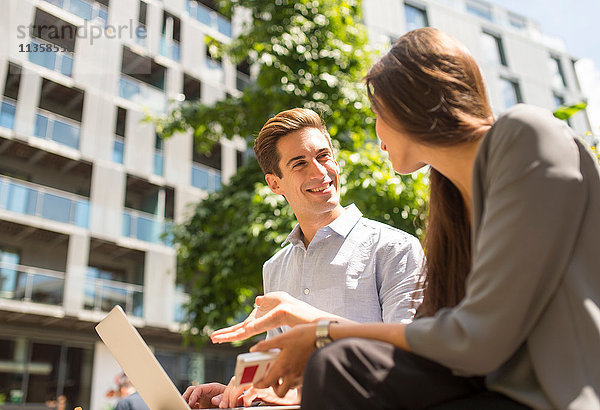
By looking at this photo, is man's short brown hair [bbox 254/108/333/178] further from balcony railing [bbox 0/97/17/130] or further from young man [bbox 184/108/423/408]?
balcony railing [bbox 0/97/17/130]

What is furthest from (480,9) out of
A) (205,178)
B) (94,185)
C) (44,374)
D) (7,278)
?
(44,374)

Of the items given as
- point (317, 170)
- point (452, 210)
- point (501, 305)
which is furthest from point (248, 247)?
point (501, 305)

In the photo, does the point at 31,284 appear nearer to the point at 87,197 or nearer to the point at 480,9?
the point at 87,197

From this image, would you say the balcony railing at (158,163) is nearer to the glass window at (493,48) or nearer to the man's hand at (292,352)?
the glass window at (493,48)

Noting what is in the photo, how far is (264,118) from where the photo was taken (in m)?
6.54

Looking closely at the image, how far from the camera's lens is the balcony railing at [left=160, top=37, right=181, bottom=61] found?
1673cm

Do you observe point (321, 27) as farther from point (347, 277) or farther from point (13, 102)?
point (13, 102)

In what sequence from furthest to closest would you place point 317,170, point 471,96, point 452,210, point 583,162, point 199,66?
point 199,66 < point 317,170 < point 452,210 < point 471,96 < point 583,162

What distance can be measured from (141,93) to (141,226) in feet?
13.0

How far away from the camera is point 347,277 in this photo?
2.02m

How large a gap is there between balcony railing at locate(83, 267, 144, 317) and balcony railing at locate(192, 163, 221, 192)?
3.55m

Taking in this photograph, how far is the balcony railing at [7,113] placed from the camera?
13367 mm

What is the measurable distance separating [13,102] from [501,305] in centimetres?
1511

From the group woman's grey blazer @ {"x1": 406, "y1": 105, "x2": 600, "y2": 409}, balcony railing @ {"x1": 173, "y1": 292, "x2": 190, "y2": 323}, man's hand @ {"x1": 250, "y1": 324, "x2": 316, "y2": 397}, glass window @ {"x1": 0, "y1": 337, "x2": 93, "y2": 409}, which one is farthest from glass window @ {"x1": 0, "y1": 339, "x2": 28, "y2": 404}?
woman's grey blazer @ {"x1": 406, "y1": 105, "x2": 600, "y2": 409}
